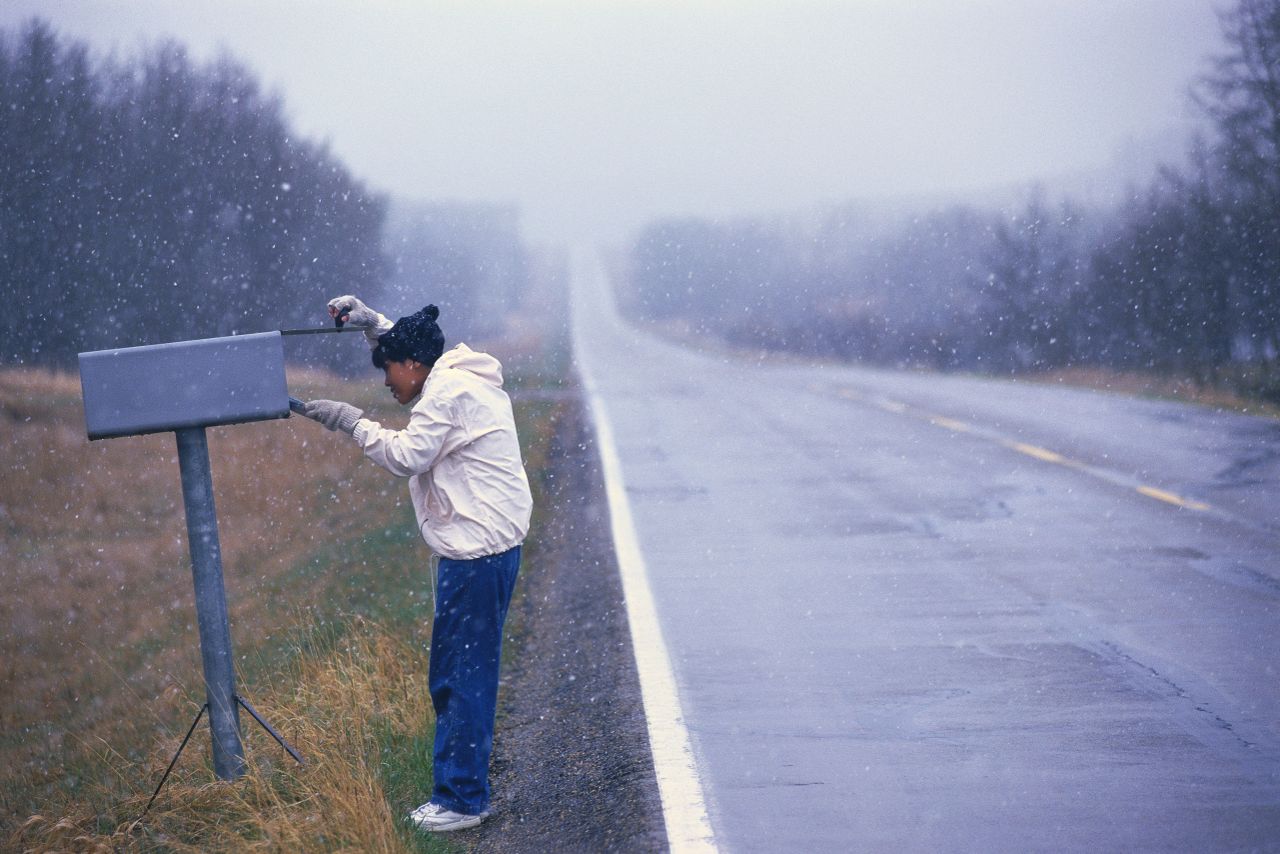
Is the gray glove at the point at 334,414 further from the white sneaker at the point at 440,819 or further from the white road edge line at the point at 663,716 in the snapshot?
the white road edge line at the point at 663,716

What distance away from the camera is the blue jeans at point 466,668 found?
4582mm

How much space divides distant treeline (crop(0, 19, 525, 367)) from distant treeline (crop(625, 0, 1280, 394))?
14.9 m

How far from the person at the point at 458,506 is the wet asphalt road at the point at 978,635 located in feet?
3.16

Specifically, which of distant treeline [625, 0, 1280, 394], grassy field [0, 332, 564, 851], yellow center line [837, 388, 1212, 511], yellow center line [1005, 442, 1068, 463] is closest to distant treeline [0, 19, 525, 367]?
grassy field [0, 332, 564, 851]

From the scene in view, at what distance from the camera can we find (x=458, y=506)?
14.9ft

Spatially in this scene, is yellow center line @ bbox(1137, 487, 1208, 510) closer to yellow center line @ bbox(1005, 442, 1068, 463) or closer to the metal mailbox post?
yellow center line @ bbox(1005, 442, 1068, 463)

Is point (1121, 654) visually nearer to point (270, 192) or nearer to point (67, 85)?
point (67, 85)

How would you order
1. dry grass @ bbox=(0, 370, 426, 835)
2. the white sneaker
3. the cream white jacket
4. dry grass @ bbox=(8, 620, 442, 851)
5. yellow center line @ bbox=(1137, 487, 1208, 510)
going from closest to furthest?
dry grass @ bbox=(8, 620, 442, 851), the cream white jacket, the white sneaker, dry grass @ bbox=(0, 370, 426, 835), yellow center line @ bbox=(1137, 487, 1208, 510)

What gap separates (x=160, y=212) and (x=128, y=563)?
13.6 meters

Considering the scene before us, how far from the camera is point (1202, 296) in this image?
2592 centimetres

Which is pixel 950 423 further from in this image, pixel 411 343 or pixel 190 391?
pixel 190 391

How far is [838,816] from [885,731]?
1021 millimetres

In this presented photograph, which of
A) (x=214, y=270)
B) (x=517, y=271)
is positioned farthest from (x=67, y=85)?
(x=517, y=271)

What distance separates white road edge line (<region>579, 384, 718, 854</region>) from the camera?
4605 millimetres
